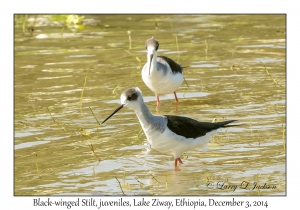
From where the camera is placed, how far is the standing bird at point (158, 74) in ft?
35.1

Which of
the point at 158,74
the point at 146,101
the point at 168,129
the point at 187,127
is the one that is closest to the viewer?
the point at 168,129

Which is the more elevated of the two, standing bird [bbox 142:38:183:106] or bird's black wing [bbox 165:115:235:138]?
standing bird [bbox 142:38:183:106]

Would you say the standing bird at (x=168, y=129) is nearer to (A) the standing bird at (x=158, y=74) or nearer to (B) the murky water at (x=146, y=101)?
(B) the murky water at (x=146, y=101)

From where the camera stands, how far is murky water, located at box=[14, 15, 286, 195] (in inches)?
308

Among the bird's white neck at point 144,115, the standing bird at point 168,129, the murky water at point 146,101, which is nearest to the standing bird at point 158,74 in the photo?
the murky water at point 146,101

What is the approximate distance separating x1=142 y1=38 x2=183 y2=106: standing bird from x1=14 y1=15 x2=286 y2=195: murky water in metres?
0.45

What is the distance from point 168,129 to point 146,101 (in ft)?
12.2

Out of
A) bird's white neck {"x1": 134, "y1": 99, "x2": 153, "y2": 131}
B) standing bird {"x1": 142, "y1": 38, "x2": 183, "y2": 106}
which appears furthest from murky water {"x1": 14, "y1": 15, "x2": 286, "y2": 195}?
bird's white neck {"x1": 134, "y1": 99, "x2": 153, "y2": 131}

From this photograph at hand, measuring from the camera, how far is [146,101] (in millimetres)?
11680

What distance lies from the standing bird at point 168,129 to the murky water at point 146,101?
0.31 m

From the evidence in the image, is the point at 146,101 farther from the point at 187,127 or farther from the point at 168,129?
the point at 168,129

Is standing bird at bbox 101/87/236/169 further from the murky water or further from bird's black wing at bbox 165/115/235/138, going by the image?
the murky water

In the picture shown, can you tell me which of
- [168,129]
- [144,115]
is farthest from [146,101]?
[144,115]

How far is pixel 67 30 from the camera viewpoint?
56.2 feet
